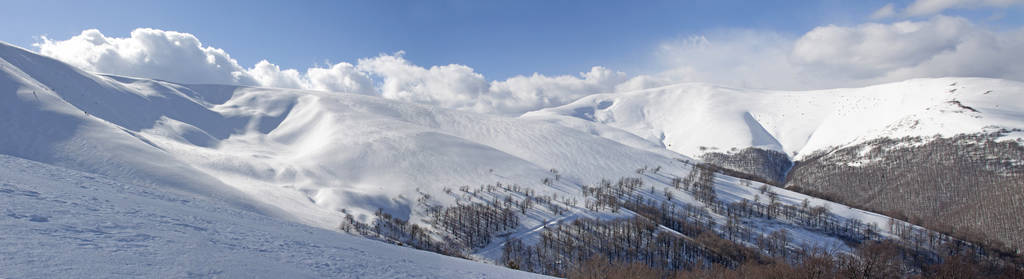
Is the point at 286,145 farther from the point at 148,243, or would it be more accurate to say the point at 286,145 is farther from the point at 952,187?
the point at 952,187

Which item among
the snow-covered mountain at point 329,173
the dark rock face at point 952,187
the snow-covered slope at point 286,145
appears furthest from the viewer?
the dark rock face at point 952,187

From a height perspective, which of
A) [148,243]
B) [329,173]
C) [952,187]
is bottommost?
[329,173]

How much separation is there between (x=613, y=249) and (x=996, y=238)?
135116mm

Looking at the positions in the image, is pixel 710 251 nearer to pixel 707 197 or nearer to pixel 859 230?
pixel 707 197

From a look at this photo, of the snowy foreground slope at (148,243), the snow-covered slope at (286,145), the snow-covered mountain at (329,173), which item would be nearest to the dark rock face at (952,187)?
the snow-covered mountain at (329,173)

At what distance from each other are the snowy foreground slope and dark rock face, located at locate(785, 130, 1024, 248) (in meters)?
153

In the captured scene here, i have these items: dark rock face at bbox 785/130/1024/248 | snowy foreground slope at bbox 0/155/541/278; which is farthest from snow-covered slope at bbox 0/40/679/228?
dark rock face at bbox 785/130/1024/248

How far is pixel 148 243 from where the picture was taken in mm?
12922

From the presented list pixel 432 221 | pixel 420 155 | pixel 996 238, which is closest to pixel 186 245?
pixel 432 221

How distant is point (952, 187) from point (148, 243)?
786 ft

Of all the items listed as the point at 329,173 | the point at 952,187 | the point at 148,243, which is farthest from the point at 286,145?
the point at 952,187

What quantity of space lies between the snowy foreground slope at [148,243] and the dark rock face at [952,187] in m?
153

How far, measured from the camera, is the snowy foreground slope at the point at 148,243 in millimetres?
10570

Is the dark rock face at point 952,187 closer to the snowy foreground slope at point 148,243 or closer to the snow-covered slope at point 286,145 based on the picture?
the snow-covered slope at point 286,145
